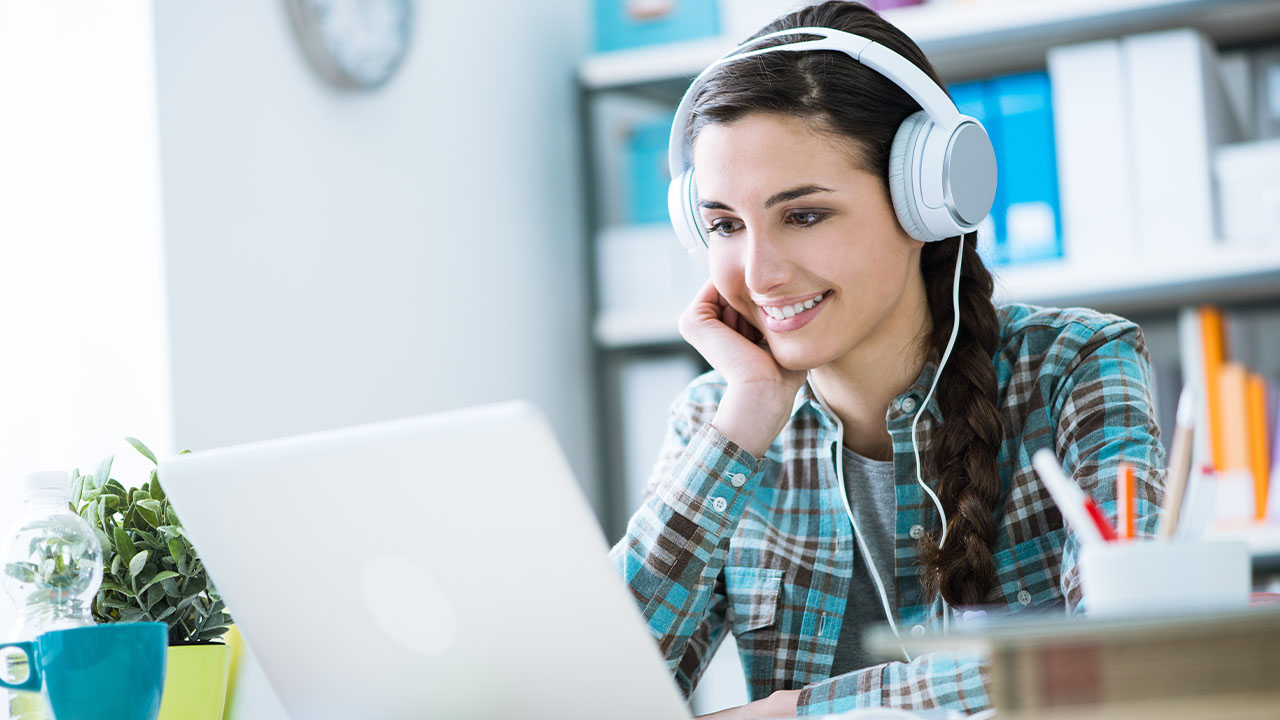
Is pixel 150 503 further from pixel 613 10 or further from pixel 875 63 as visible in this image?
pixel 613 10

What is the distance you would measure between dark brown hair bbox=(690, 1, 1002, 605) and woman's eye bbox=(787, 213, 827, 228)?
64 millimetres

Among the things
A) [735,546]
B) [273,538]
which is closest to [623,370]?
[735,546]

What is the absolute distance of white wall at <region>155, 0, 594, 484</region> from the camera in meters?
1.78

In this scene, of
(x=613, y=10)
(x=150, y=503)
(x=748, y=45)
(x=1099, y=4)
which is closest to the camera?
(x=150, y=503)

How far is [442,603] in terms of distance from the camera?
761mm

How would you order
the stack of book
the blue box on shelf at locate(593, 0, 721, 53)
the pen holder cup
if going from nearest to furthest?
the pen holder cup → the stack of book → the blue box on shelf at locate(593, 0, 721, 53)

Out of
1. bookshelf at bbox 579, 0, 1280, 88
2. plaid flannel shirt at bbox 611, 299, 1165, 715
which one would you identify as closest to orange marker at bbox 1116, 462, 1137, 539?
plaid flannel shirt at bbox 611, 299, 1165, 715

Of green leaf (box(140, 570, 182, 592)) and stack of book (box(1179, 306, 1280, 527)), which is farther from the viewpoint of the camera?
stack of book (box(1179, 306, 1280, 527))

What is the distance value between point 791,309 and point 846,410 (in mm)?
159

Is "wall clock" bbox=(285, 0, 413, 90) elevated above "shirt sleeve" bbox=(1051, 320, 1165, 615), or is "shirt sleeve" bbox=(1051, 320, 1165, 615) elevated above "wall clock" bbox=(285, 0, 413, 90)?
"wall clock" bbox=(285, 0, 413, 90)

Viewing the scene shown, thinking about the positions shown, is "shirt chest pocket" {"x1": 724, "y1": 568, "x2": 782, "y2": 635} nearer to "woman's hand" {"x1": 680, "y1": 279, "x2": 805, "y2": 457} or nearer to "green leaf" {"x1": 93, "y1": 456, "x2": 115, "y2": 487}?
"woman's hand" {"x1": 680, "y1": 279, "x2": 805, "y2": 457}

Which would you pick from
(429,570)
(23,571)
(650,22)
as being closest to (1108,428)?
(429,570)

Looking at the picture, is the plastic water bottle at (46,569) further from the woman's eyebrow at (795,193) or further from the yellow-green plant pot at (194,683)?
the woman's eyebrow at (795,193)

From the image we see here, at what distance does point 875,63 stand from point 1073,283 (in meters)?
1.15
